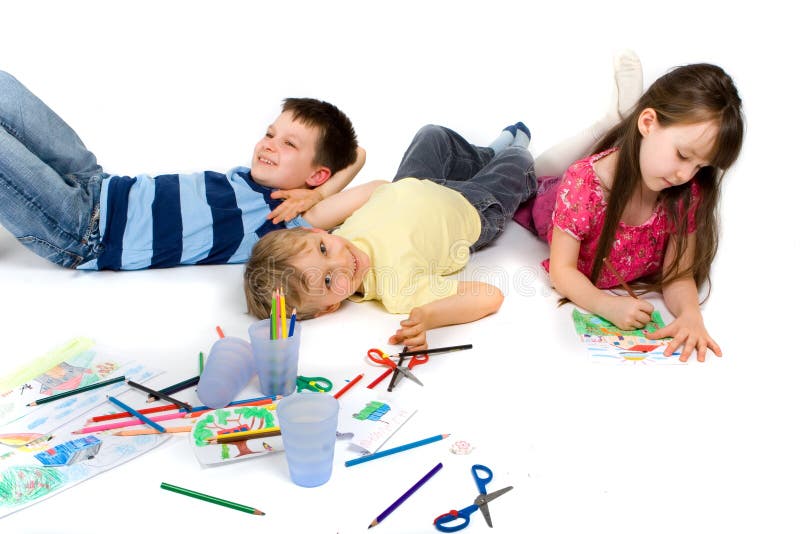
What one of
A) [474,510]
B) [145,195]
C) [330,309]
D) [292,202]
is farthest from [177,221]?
[474,510]

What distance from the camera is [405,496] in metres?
1.22

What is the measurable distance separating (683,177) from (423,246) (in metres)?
0.72

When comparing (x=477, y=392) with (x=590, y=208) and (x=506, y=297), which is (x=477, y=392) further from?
(x=590, y=208)

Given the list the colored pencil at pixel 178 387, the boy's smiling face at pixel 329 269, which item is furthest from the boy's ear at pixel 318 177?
the colored pencil at pixel 178 387

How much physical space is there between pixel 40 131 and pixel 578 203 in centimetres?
162

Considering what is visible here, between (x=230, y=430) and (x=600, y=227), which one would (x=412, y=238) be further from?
(x=230, y=430)

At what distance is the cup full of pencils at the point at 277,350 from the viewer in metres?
1.44

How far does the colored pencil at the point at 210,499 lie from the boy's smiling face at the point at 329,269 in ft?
2.15

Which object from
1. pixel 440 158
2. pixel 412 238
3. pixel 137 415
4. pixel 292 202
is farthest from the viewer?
pixel 440 158

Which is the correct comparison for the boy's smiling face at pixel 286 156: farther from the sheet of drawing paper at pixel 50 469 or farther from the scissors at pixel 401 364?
the sheet of drawing paper at pixel 50 469

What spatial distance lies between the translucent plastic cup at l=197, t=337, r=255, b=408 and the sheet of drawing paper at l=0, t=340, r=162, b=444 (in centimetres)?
20

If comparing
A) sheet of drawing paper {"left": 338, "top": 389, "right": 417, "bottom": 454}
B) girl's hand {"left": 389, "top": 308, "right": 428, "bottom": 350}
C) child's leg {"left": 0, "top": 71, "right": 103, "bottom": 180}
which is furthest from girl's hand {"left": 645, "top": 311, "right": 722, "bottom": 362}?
child's leg {"left": 0, "top": 71, "right": 103, "bottom": 180}

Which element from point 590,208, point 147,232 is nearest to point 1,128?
point 147,232

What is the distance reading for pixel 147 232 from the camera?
2139mm
